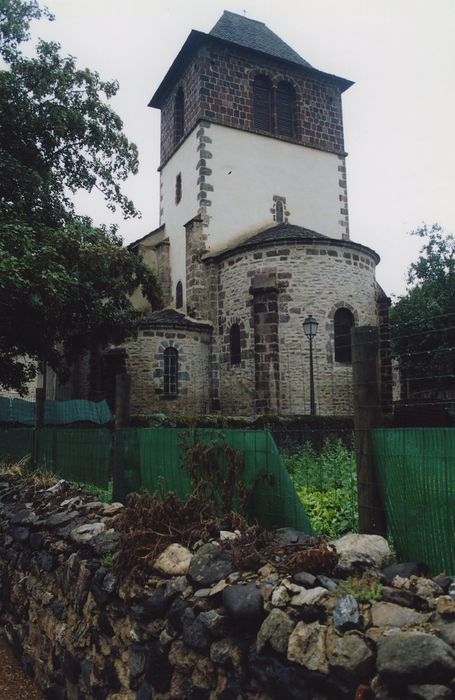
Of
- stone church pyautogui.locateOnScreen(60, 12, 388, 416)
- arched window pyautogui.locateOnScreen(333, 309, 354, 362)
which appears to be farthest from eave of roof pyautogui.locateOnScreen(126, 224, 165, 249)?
arched window pyautogui.locateOnScreen(333, 309, 354, 362)

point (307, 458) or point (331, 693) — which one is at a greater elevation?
point (307, 458)

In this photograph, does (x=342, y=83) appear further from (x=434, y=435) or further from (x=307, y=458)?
(x=434, y=435)

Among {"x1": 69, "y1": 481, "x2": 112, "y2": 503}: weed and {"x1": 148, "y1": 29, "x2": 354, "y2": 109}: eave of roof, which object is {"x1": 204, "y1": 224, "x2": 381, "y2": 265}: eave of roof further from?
{"x1": 69, "y1": 481, "x2": 112, "y2": 503}: weed

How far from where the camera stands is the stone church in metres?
17.9

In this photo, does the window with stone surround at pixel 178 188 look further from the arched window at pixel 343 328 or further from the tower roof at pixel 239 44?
the arched window at pixel 343 328

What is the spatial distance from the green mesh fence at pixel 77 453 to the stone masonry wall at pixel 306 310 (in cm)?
937

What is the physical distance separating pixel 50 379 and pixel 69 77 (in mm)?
17490

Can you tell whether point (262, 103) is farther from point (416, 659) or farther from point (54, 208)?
point (416, 659)

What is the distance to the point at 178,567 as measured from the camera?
4109mm

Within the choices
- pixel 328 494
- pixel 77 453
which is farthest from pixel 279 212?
pixel 328 494

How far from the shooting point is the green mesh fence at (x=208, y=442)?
14.9 ft

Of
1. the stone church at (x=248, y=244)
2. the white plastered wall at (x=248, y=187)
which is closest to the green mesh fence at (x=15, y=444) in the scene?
the stone church at (x=248, y=244)

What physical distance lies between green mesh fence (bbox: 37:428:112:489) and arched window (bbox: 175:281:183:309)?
1416 cm

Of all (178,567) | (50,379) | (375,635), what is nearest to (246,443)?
(178,567)
